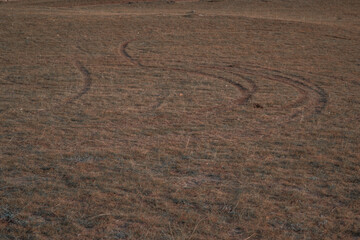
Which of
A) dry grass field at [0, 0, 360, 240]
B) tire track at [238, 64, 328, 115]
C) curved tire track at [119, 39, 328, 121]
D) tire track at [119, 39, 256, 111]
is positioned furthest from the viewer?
tire track at [119, 39, 256, 111]

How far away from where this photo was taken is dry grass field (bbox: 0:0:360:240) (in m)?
5.07

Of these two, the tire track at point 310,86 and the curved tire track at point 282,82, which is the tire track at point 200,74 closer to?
the curved tire track at point 282,82

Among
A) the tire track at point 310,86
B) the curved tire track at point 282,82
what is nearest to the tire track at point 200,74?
the curved tire track at point 282,82

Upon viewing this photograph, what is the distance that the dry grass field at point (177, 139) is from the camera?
507 centimetres

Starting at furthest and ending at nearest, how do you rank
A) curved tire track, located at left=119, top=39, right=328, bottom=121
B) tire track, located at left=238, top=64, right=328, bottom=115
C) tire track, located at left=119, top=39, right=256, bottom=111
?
tire track, located at left=119, top=39, right=256, bottom=111, tire track, located at left=238, top=64, right=328, bottom=115, curved tire track, located at left=119, top=39, right=328, bottom=121

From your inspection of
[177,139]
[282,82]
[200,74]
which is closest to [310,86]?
[282,82]

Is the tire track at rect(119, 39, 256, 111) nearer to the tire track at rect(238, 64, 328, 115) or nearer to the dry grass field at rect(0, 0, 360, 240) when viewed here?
the dry grass field at rect(0, 0, 360, 240)

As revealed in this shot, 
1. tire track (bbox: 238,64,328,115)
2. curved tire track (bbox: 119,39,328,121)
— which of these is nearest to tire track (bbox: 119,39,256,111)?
curved tire track (bbox: 119,39,328,121)

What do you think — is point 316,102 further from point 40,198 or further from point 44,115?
point 40,198

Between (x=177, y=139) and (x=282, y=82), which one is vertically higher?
(x=282, y=82)

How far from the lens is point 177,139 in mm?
7848

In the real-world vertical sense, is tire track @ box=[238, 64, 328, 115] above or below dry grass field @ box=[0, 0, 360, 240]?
above

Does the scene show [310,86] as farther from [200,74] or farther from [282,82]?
[200,74]

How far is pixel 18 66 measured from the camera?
14195 mm
